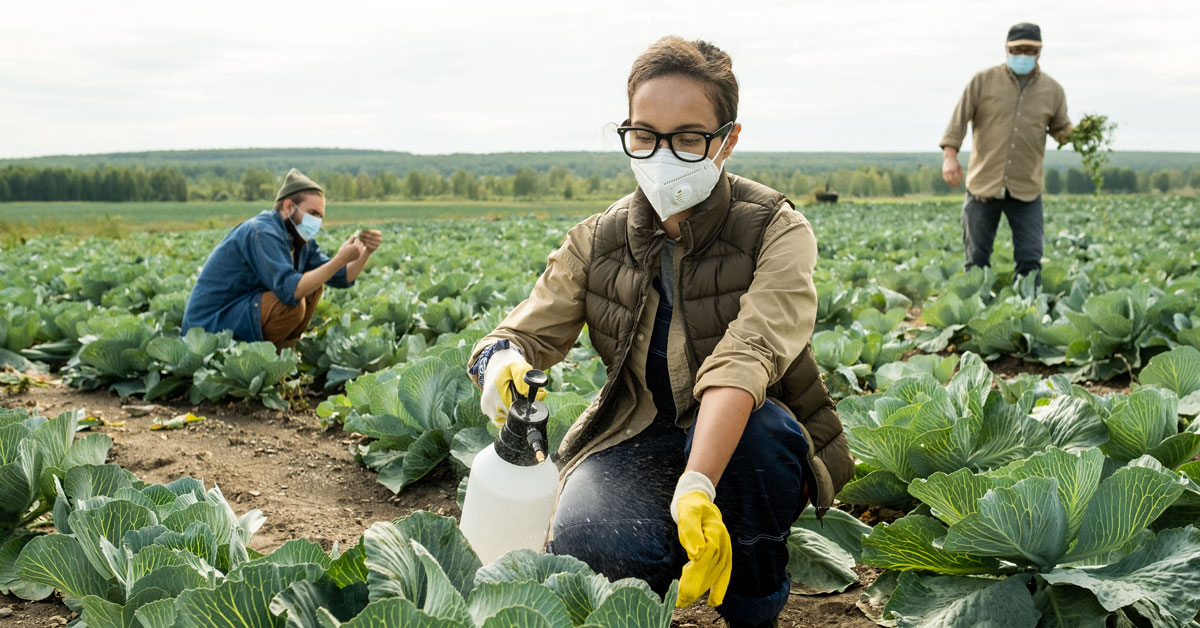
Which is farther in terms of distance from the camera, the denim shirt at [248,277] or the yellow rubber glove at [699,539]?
the denim shirt at [248,277]

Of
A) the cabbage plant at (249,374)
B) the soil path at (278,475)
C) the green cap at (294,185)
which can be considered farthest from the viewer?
the green cap at (294,185)

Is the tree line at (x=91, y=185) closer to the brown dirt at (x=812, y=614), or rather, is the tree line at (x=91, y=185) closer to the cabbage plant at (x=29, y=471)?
the cabbage plant at (x=29, y=471)

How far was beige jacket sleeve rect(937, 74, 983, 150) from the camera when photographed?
22.6 feet

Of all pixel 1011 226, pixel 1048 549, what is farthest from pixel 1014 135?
pixel 1048 549

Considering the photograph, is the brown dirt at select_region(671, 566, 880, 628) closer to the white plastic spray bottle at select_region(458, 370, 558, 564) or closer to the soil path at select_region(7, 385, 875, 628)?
the soil path at select_region(7, 385, 875, 628)

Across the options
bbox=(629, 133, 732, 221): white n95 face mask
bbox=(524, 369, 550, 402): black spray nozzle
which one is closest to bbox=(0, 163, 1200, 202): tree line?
bbox=(629, 133, 732, 221): white n95 face mask

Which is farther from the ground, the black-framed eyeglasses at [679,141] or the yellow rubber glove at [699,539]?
the black-framed eyeglasses at [679,141]

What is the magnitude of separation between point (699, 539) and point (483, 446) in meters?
1.49

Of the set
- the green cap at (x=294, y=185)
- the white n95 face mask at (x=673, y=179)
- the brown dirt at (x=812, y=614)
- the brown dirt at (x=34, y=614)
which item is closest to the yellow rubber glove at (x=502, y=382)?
the white n95 face mask at (x=673, y=179)

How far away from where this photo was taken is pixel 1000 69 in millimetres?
6828

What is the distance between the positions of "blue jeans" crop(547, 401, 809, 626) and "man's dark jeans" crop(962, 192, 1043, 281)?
5530 millimetres

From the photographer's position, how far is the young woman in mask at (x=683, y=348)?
80.7 inches

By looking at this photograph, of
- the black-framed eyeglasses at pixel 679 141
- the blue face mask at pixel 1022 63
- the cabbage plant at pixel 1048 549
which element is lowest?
the cabbage plant at pixel 1048 549

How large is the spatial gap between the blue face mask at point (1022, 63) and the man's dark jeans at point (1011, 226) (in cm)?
94
